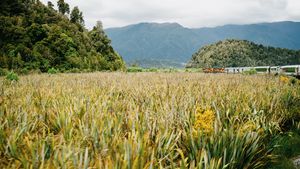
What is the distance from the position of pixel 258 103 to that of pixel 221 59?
410 feet

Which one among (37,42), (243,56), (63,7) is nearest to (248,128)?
(37,42)

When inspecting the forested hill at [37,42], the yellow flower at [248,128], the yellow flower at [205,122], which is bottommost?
the yellow flower at [248,128]

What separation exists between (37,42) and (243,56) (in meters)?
98.5

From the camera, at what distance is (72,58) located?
4491 cm

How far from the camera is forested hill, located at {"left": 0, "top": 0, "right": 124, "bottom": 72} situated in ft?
134

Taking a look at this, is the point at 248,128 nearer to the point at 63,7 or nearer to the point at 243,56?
the point at 63,7

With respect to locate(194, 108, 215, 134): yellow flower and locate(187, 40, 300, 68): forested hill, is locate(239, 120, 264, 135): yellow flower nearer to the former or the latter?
locate(194, 108, 215, 134): yellow flower

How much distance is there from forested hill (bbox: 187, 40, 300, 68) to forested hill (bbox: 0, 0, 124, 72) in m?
78.9

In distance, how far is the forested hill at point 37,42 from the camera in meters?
40.9

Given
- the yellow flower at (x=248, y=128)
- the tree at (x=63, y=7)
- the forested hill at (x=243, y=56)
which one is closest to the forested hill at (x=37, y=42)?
the tree at (x=63, y=7)

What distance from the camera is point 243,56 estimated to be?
425ft

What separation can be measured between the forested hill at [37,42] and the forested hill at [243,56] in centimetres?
7885

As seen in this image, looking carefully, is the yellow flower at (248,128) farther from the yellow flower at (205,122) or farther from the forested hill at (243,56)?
the forested hill at (243,56)

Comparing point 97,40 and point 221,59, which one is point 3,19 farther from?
point 221,59
